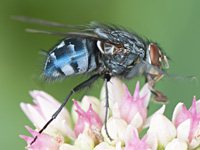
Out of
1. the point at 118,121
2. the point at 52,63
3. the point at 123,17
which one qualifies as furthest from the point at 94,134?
the point at 123,17

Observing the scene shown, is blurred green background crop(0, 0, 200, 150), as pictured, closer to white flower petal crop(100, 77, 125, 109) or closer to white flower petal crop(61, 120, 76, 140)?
white flower petal crop(100, 77, 125, 109)

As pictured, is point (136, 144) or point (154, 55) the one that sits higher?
point (154, 55)

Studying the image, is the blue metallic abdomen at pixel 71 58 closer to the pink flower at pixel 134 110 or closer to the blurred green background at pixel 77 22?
the pink flower at pixel 134 110

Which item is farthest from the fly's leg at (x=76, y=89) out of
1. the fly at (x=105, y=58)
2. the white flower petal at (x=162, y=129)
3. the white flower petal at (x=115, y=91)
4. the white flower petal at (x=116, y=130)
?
the white flower petal at (x=162, y=129)

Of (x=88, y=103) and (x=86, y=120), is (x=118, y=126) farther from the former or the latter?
(x=88, y=103)

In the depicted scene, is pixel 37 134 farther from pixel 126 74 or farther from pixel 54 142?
pixel 126 74

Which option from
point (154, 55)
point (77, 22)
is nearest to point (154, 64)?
point (154, 55)
